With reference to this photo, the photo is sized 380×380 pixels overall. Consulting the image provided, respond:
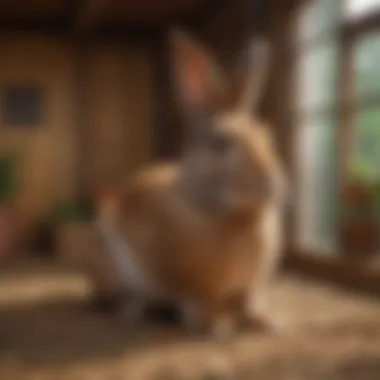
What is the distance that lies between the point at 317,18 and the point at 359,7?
0.26m

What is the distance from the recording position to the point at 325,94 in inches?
80.4

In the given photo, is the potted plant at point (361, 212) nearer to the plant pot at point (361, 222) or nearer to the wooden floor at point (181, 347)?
the plant pot at point (361, 222)

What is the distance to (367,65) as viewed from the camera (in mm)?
1831

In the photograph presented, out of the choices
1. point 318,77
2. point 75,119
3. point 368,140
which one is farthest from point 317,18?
point 75,119

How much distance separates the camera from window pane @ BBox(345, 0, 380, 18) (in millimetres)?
1748

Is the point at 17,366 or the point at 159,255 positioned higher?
the point at 159,255

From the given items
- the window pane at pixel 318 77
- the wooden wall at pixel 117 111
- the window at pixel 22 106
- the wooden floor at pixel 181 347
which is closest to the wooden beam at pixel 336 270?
the wooden floor at pixel 181 347

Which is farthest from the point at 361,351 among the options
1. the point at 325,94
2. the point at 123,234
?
the point at 325,94

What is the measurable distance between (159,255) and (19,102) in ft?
6.73

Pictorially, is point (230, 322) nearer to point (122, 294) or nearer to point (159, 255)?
point (159, 255)

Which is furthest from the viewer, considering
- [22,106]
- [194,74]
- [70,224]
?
[22,106]

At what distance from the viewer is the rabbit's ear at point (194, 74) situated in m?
1.19

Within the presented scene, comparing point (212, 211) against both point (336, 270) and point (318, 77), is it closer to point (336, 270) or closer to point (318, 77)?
point (336, 270)

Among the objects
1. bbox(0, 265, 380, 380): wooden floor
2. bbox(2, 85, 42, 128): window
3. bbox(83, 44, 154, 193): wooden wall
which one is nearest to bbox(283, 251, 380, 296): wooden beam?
bbox(0, 265, 380, 380): wooden floor
